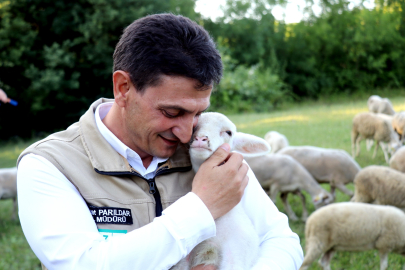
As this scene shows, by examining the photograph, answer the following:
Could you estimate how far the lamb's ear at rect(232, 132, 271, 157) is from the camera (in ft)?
6.79

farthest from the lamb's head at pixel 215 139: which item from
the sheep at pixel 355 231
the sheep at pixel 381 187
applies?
the sheep at pixel 381 187

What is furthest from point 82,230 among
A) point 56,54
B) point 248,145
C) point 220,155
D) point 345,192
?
point 56,54

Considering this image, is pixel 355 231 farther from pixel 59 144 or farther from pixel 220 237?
pixel 59 144

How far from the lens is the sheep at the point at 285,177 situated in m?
5.65

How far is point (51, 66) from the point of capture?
15062 millimetres

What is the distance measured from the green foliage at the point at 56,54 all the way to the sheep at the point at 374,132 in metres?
10.2

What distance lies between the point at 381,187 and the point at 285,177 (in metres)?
1.29

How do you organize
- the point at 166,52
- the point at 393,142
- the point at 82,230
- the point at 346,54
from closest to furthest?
the point at 82,230
the point at 166,52
the point at 393,142
the point at 346,54

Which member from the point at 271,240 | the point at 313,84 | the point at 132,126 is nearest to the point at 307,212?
the point at 271,240

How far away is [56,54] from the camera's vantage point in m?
14.9

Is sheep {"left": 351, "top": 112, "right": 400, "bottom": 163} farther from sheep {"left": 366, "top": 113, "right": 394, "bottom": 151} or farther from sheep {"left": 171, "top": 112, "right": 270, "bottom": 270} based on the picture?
sheep {"left": 171, "top": 112, "right": 270, "bottom": 270}

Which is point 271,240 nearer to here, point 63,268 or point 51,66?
point 63,268

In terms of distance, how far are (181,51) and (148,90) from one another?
180mm

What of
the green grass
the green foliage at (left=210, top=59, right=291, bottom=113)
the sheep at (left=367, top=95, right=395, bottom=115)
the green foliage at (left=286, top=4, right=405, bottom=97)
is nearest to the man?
the green grass
